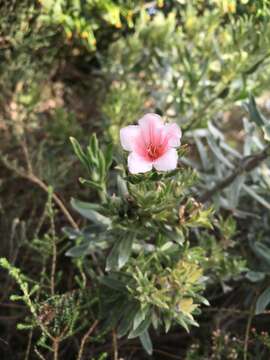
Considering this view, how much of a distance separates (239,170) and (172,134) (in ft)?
2.77

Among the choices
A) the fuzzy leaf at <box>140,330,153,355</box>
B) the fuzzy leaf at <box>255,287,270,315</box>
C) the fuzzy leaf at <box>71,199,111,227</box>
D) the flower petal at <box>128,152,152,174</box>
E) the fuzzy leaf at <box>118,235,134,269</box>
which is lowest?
the fuzzy leaf at <box>140,330,153,355</box>

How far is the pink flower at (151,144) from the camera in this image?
1474mm

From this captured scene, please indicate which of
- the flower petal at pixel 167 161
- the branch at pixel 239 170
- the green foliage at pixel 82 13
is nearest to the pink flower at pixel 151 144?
the flower petal at pixel 167 161

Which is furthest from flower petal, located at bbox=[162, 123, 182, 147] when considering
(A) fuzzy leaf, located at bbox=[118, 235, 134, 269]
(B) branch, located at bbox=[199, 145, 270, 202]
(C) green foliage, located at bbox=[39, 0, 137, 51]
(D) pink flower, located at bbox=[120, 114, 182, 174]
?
(C) green foliage, located at bbox=[39, 0, 137, 51]

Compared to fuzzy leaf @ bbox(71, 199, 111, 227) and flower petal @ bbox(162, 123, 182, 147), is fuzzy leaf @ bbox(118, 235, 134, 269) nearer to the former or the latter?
fuzzy leaf @ bbox(71, 199, 111, 227)

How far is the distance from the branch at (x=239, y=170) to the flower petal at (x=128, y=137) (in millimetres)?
835

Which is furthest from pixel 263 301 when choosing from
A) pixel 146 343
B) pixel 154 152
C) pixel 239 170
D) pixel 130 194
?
pixel 154 152

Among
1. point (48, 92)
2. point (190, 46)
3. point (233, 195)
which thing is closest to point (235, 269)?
point (233, 195)

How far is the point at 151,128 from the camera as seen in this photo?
1585 mm

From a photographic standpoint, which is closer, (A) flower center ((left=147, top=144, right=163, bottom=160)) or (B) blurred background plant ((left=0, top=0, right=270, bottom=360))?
(A) flower center ((left=147, top=144, right=163, bottom=160))

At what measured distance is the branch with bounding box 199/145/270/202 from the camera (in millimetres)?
2250

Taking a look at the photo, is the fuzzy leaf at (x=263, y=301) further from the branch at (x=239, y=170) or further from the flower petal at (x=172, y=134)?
the flower petal at (x=172, y=134)

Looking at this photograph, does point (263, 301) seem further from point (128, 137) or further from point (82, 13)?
point (82, 13)

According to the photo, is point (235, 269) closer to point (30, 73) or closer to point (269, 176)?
point (269, 176)
